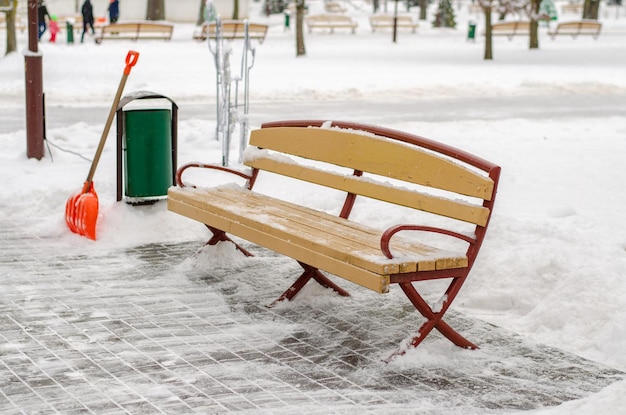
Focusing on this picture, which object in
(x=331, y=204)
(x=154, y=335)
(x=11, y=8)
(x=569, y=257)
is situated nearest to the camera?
(x=154, y=335)

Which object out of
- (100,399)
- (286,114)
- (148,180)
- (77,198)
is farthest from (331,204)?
(286,114)

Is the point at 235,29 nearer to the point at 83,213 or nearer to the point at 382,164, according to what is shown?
the point at 83,213

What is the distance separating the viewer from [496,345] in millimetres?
5441

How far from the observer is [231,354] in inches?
205

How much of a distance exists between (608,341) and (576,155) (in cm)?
607

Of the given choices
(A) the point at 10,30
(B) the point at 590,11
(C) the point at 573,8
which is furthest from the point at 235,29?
(C) the point at 573,8

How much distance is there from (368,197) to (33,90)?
468 centimetres

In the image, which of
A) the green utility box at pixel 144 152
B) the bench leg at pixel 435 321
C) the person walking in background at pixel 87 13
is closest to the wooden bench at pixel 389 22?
the person walking in background at pixel 87 13

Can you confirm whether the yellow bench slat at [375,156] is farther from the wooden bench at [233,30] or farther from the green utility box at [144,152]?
the wooden bench at [233,30]

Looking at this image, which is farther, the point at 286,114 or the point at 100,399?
the point at 286,114

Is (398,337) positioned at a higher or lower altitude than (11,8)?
lower

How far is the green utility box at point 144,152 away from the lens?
8.03 meters

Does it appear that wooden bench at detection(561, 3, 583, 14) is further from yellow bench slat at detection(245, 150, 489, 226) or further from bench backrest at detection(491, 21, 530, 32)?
yellow bench slat at detection(245, 150, 489, 226)

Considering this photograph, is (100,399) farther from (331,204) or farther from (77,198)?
(331,204)
